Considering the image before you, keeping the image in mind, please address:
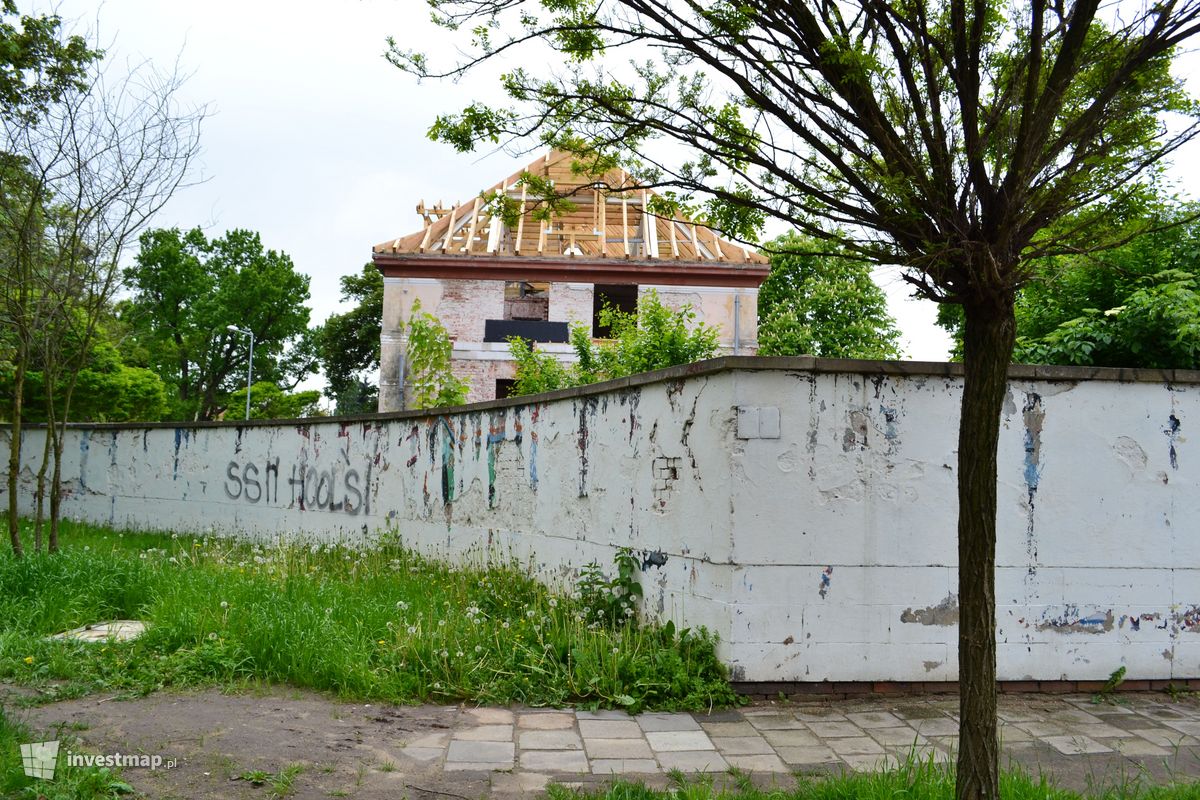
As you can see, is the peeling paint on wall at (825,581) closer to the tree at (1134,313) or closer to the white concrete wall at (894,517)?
the white concrete wall at (894,517)

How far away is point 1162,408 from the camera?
6.46 meters

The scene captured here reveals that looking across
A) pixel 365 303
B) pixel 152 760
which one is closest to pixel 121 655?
pixel 152 760

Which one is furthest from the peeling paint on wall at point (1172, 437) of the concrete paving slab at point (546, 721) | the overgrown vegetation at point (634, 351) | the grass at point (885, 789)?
the overgrown vegetation at point (634, 351)

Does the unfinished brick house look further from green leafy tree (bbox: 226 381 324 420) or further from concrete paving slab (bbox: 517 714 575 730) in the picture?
green leafy tree (bbox: 226 381 324 420)

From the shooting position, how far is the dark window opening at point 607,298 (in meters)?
23.1

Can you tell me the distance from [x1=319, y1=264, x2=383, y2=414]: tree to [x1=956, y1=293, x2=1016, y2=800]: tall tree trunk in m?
43.4

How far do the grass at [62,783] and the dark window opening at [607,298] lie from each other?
19.1m

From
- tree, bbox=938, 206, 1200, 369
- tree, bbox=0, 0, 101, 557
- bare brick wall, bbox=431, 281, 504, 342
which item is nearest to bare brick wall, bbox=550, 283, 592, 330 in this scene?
bare brick wall, bbox=431, 281, 504, 342

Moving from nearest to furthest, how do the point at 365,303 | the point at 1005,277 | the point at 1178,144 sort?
the point at 1005,277, the point at 1178,144, the point at 365,303

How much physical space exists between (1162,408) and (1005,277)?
377 centimetres

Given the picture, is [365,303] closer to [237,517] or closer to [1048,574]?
[237,517]

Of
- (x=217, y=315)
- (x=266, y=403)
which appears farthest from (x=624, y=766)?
(x=217, y=315)

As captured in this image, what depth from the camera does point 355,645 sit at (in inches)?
241

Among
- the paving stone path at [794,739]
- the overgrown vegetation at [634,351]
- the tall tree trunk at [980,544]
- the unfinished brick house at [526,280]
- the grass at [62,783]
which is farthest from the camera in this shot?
the unfinished brick house at [526,280]
